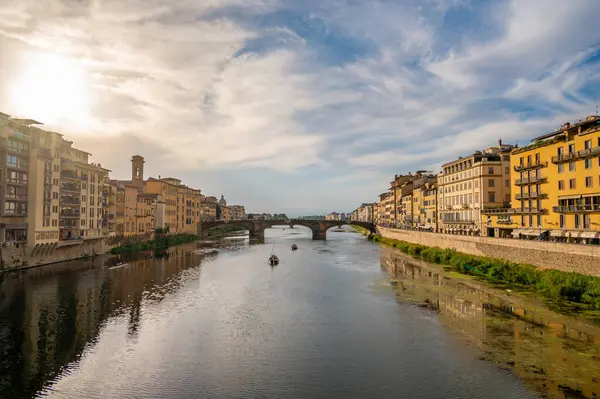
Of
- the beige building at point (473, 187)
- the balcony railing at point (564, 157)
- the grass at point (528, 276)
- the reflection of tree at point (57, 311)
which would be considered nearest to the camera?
the reflection of tree at point (57, 311)

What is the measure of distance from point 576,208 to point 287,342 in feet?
116

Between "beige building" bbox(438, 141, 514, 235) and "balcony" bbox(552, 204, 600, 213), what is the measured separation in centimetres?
1835

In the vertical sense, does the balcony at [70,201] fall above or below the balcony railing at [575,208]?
above

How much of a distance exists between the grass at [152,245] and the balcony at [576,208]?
72.1 metres

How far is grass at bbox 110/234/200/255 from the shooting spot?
78.8m

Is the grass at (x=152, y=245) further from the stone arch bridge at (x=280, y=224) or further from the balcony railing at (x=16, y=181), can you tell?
the balcony railing at (x=16, y=181)

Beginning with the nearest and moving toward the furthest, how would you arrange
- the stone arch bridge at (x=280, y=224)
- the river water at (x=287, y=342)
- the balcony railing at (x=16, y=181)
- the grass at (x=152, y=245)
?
the river water at (x=287, y=342), the balcony railing at (x=16, y=181), the grass at (x=152, y=245), the stone arch bridge at (x=280, y=224)

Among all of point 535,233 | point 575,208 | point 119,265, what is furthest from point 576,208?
point 119,265

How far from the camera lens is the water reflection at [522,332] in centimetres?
2025

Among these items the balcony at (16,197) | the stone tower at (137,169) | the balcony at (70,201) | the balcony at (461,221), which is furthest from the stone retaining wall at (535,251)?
the stone tower at (137,169)

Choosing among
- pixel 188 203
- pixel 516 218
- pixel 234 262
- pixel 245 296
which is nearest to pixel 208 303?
pixel 245 296

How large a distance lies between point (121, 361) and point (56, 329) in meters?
9.07

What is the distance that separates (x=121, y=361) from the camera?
23203mm

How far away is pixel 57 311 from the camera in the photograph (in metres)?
33.9
